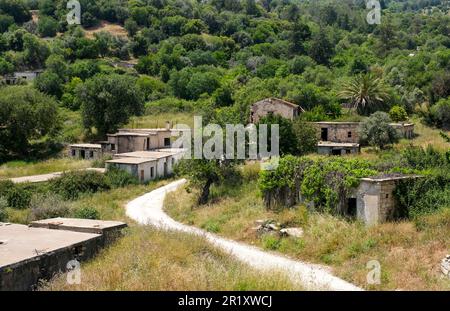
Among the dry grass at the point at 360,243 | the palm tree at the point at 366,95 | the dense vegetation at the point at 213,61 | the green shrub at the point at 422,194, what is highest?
the dense vegetation at the point at 213,61

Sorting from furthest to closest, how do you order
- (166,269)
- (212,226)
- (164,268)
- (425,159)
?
(212,226)
(425,159)
(164,268)
(166,269)

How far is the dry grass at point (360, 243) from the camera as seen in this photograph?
1342cm

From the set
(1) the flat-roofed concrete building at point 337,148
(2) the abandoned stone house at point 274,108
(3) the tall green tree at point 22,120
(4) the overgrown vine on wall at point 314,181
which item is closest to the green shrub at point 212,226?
(4) the overgrown vine on wall at point 314,181

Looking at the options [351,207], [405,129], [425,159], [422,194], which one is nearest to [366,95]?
[405,129]

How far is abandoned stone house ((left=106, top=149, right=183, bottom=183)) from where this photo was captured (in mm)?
30344

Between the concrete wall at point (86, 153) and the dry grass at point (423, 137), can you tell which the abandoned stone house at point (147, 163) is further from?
the dry grass at point (423, 137)

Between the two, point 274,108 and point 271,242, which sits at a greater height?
point 274,108

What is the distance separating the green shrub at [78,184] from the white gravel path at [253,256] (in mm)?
2759

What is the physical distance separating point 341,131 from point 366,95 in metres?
8.75

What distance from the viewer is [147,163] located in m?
31.1

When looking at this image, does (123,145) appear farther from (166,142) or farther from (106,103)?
(106,103)

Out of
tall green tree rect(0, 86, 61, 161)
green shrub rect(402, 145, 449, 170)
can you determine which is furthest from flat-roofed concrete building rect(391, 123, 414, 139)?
tall green tree rect(0, 86, 61, 161)

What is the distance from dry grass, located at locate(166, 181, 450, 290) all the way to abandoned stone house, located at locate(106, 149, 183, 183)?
10517 mm

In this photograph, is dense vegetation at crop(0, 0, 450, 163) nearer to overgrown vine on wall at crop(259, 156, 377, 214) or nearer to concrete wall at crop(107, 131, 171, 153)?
concrete wall at crop(107, 131, 171, 153)
